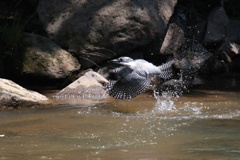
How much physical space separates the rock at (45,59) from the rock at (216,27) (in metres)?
3.25

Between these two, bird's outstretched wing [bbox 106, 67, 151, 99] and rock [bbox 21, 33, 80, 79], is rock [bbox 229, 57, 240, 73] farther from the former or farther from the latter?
bird's outstretched wing [bbox 106, 67, 151, 99]

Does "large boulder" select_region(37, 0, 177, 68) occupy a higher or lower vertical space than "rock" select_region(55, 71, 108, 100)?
higher

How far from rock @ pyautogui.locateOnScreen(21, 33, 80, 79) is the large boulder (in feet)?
0.85

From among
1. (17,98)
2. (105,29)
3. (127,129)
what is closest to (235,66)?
(105,29)

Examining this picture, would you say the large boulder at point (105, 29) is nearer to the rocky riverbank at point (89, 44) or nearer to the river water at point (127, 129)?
the rocky riverbank at point (89, 44)

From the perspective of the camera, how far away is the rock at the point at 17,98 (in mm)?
6086

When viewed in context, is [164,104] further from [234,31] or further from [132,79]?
[234,31]

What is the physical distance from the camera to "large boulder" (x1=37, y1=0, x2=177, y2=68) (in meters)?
8.18

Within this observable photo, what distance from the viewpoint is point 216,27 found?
10.0 m

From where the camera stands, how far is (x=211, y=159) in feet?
11.5

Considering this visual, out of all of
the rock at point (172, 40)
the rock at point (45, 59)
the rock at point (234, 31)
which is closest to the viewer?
the rock at point (45, 59)

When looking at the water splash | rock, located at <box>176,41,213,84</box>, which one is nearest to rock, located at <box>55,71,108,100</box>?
the water splash

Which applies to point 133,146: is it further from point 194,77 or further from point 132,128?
point 194,77

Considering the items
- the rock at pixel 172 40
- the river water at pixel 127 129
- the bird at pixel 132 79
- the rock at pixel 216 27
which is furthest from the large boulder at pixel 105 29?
the rock at pixel 216 27
